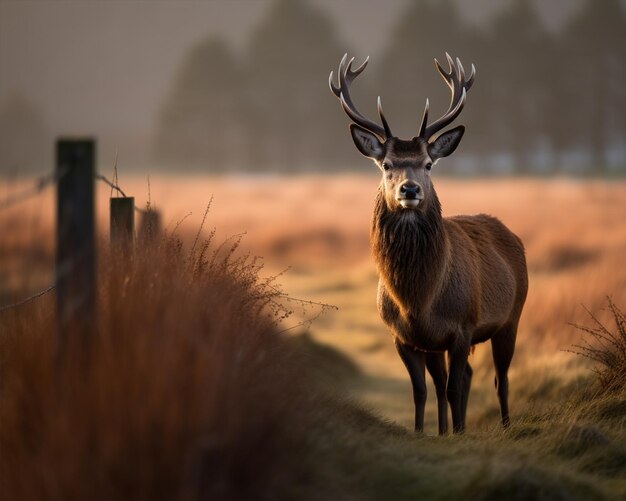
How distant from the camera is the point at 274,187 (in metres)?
35.8

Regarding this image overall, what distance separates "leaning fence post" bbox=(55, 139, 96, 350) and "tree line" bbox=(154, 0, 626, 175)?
170 feet

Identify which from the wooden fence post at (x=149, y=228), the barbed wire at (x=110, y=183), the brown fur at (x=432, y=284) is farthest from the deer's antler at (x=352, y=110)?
the barbed wire at (x=110, y=183)

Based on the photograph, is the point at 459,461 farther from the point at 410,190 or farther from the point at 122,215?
the point at 122,215

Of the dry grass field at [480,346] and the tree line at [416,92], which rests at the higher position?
the tree line at [416,92]

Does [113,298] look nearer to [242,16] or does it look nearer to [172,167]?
[172,167]

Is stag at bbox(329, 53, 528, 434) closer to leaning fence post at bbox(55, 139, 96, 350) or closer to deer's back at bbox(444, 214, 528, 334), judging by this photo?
deer's back at bbox(444, 214, 528, 334)

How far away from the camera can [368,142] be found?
24.1 ft

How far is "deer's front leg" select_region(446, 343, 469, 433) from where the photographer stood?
284 inches

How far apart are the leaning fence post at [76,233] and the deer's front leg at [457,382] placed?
3.45 meters

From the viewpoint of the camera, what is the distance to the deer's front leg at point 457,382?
7.21 meters

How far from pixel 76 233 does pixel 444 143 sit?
370 centimetres

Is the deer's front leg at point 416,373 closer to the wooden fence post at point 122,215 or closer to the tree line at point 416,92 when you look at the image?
the wooden fence post at point 122,215

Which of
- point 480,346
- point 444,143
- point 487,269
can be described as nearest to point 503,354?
point 487,269

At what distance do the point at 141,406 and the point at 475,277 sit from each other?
4136 millimetres
